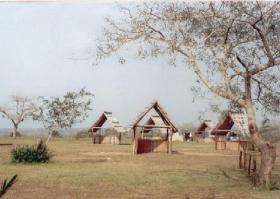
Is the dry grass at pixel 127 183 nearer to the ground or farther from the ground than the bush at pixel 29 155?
nearer to the ground

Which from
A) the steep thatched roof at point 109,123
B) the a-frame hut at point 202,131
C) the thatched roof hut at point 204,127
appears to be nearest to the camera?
the steep thatched roof at point 109,123

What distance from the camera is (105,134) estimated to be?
50594 millimetres

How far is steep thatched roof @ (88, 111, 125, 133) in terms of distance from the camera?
4772cm

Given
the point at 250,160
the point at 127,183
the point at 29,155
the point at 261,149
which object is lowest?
the point at 127,183

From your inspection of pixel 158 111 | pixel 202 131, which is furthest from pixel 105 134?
pixel 158 111

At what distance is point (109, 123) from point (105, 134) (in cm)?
240

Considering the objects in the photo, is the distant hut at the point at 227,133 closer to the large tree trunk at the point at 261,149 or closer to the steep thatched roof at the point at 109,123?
the steep thatched roof at the point at 109,123

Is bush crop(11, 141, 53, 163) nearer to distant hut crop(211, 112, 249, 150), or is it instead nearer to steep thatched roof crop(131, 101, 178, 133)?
steep thatched roof crop(131, 101, 178, 133)

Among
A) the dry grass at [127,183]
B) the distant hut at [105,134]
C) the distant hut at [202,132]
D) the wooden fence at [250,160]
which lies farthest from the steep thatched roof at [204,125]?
the dry grass at [127,183]

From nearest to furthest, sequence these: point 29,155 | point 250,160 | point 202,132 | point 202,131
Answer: point 250,160 → point 29,155 → point 202,131 → point 202,132

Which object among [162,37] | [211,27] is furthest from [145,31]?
→ [211,27]

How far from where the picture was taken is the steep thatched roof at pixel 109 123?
47.7 metres

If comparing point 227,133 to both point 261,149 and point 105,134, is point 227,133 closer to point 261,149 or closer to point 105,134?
point 105,134

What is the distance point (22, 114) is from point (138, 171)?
2537 centimetres
